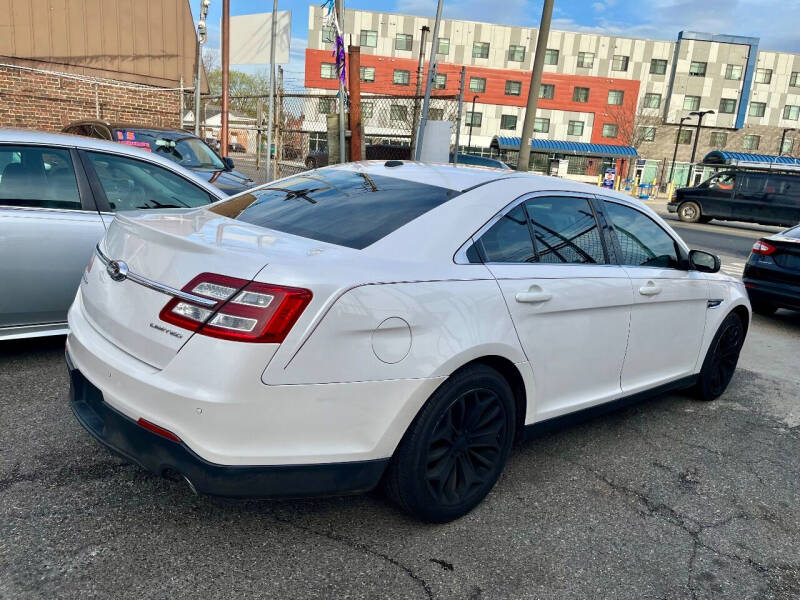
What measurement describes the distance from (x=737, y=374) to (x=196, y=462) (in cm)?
487

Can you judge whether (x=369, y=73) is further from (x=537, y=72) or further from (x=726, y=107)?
(x=537, y=72)

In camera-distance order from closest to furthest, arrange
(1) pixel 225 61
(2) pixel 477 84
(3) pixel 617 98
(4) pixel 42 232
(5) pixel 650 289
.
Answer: (5) pixel 650 289 → (4) pixel 42 232 → (1) pixel 225 61 → (2) pixel 477 84 → (3) pixel 617 98

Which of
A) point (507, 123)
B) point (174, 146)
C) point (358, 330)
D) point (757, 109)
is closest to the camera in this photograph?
point (358, 330)

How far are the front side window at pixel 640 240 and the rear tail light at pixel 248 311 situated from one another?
7.12 feet

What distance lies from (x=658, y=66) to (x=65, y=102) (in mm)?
56874

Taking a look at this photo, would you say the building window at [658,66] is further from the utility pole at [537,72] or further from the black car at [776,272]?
the black car at [776,272]

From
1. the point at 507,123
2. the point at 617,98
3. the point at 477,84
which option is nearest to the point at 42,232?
the point at 507,123

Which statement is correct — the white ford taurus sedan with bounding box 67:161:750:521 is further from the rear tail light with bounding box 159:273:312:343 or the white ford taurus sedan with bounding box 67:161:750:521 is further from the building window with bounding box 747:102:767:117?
the building window with bounding box 747:102:767:117

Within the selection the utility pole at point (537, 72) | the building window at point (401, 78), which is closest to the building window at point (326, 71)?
the building window at point (401, 78)

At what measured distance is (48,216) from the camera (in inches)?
161

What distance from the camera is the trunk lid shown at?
225 centimetres

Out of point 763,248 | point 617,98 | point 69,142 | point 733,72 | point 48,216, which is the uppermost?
point 733,72

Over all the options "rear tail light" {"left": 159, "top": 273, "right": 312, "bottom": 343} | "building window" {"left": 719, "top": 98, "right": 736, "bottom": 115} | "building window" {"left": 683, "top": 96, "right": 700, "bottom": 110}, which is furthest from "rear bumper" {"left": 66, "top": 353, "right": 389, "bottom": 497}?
"building window" {"left": 719, "top": 98, "right": 736, "bottom": 115}

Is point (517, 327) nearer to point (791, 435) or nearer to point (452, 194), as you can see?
point (452, 194)
